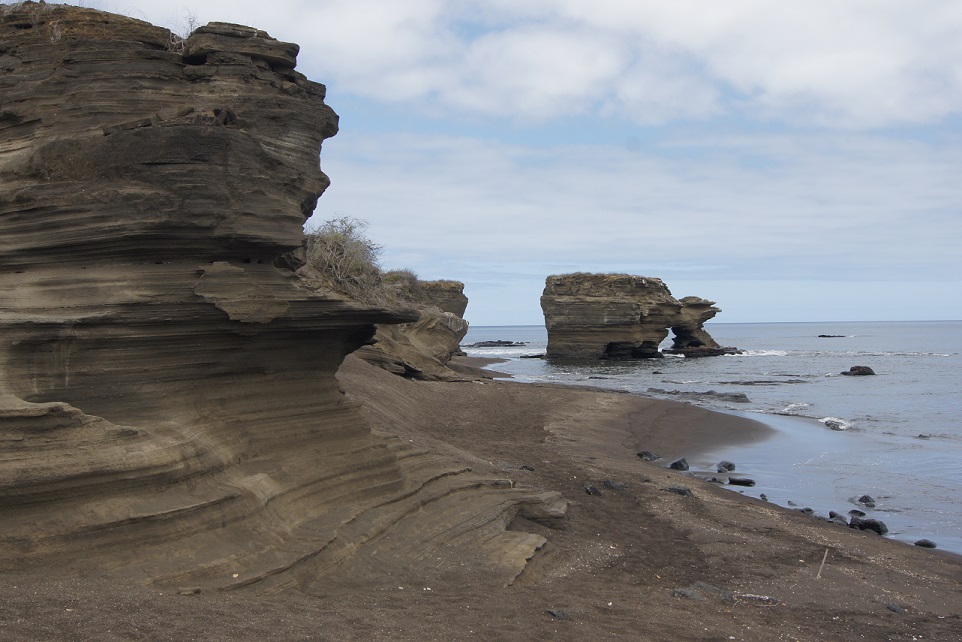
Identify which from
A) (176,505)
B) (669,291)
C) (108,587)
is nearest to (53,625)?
(108,587)

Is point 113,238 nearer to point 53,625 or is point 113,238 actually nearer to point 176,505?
point 176,505

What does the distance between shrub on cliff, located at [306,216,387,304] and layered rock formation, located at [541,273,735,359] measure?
46.8 m

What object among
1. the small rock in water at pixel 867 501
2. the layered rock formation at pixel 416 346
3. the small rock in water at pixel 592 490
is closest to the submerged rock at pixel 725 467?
the small rock in water at pixel 867 501

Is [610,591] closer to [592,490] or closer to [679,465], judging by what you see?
[592,490]

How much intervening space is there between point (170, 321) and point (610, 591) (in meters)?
5.47

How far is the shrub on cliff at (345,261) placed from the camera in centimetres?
1627

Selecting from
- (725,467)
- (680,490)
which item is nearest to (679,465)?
(725,467)

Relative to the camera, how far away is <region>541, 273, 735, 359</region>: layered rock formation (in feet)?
221

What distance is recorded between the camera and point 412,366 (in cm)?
2850

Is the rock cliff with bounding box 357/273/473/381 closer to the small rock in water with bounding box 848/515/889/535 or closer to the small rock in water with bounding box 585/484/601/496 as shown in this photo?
the small rock in water with bounding box 585/484/601/496

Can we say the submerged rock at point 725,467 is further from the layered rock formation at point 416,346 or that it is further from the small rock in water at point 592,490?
the layered rock formation at point 416,346

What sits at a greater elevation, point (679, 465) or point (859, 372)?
point (859, 372)

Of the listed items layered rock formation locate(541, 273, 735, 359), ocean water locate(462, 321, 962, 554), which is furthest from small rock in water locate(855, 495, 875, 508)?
layered rock formation locate(541, 273, 735, 359)

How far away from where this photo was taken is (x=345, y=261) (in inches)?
715
